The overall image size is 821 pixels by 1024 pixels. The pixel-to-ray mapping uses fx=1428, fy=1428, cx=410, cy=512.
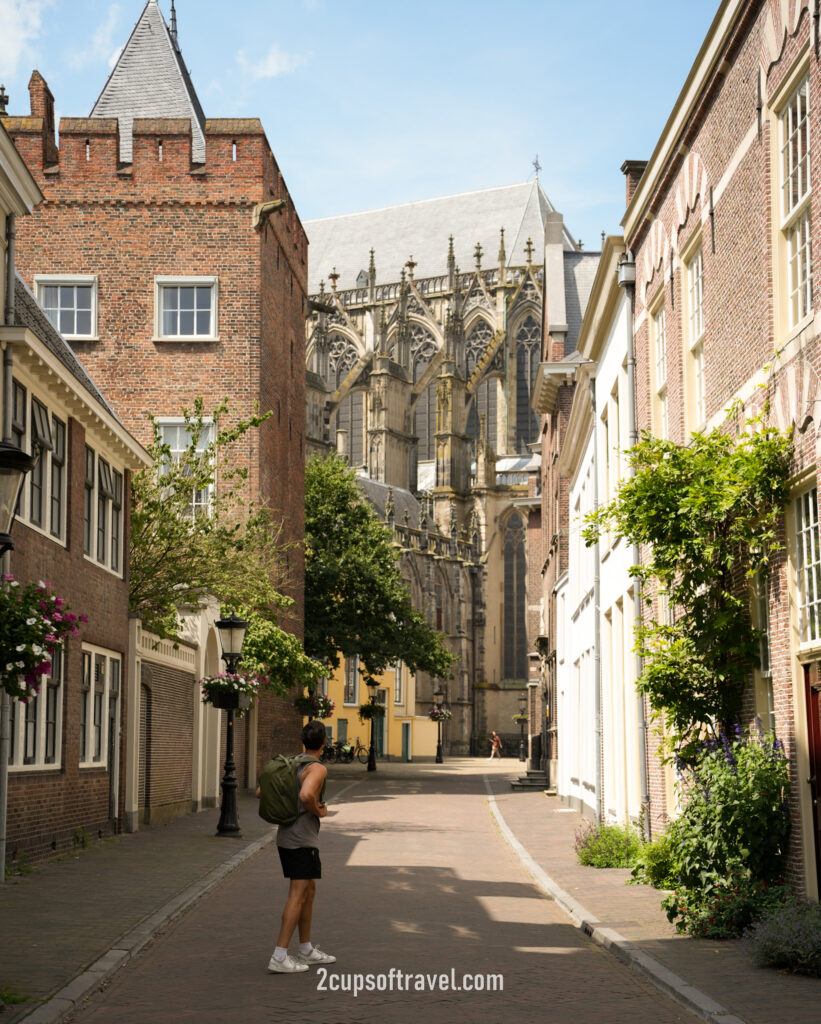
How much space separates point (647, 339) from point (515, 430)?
70033mm

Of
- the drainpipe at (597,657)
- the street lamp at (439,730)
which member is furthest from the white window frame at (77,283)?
the street lamp at (439,730)

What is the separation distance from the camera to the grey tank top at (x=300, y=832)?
8.92 m

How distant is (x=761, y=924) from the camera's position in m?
9.22

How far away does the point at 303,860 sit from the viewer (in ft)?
29.2

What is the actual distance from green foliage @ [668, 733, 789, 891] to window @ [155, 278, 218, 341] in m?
22.8

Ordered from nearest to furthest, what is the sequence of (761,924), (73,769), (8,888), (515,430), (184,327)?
(761,924) < (8,888) < (73,769) < (184,327) < (515,430)

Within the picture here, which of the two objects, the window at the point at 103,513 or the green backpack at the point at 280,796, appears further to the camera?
the window at the point at 103,513

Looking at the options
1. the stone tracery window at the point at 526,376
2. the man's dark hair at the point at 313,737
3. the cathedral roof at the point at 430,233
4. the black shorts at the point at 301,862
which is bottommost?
the black shorts at the point at 301,862

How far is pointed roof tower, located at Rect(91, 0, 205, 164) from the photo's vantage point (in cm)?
3472

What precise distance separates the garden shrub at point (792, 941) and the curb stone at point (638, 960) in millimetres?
586

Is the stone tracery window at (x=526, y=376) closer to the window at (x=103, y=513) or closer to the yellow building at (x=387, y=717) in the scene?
the yellow building at (x=387, y=717)

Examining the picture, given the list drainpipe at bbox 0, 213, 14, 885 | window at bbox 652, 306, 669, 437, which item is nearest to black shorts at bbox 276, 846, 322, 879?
drainpipe at bbox 0, 213, 14, 885

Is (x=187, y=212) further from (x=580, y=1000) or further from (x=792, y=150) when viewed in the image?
(x=580, y=1000)

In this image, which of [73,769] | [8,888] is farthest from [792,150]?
[73,769]
